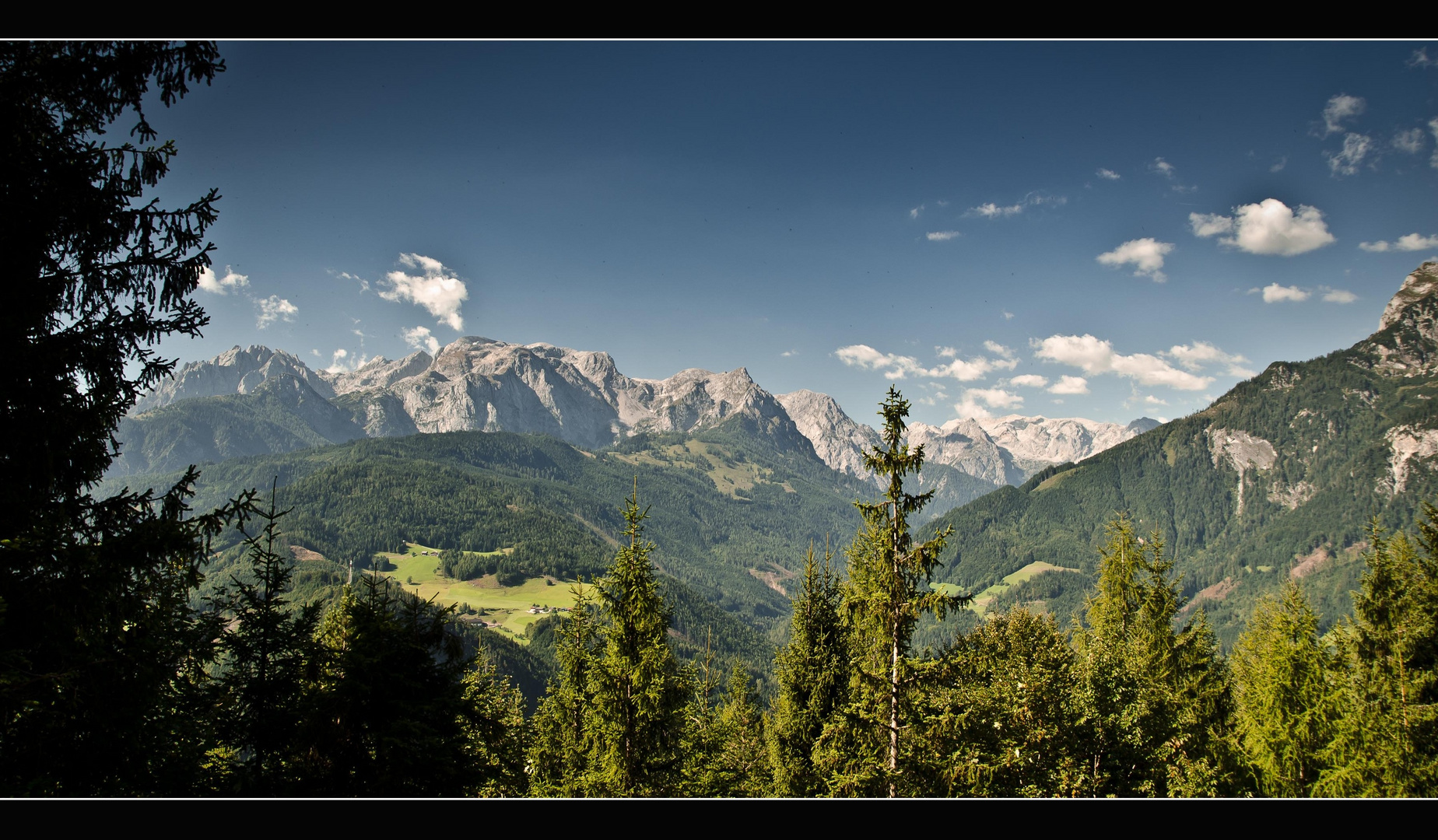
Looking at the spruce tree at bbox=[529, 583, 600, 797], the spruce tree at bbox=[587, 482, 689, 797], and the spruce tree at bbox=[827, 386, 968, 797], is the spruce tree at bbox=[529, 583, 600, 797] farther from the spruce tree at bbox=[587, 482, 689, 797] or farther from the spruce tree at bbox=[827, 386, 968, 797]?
the spruce tree at bbox=[827, 386, 968, 797]

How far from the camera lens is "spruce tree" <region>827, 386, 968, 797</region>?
1112cm

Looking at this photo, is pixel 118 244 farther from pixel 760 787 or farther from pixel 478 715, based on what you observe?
pixel 760 787

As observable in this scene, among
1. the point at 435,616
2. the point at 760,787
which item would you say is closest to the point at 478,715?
the point at 435,616

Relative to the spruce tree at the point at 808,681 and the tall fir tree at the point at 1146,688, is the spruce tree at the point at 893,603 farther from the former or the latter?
the tall fir tree at the point at 1146,688

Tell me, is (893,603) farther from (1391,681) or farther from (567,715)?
(567,715)

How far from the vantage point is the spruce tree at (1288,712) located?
14195 mm

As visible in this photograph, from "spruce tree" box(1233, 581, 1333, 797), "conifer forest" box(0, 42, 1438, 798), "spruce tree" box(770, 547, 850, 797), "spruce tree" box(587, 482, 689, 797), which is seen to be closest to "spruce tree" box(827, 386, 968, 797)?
"conifer forest" box(0, 42, 1438, 798)

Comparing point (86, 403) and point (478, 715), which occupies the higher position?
point (86, 403)

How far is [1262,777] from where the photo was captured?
48.9ft

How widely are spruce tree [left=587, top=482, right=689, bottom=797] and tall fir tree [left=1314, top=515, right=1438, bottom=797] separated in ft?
47.6

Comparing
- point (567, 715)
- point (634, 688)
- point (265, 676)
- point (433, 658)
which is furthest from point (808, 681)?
point (265, 676)

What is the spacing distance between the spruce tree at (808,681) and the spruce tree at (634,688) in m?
3.53
